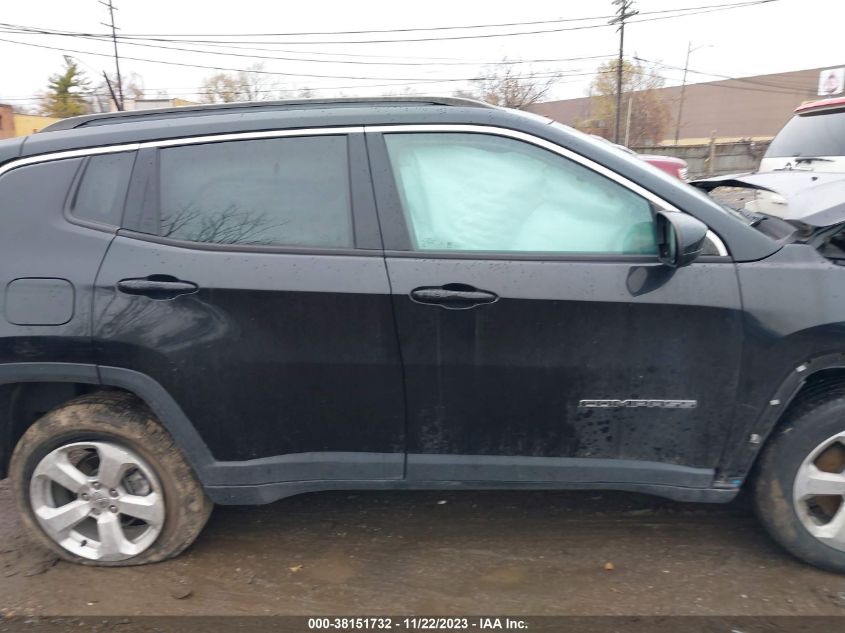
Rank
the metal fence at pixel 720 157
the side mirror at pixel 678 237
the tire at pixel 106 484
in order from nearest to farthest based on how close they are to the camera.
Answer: the side mirror at pixel 678 237, the tire at pixel 106 484, the metal fence at pixel 720 157

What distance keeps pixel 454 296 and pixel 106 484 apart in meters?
1.70

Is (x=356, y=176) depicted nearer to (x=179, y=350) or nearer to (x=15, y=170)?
(x=179, y=350)

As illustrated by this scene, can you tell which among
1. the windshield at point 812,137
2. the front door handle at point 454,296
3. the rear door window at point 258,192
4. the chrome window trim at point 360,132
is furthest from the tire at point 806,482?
the windshield at point 812,137

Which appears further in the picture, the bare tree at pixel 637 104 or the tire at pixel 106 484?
the bare tree at pixel 637 104

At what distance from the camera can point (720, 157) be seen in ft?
85.5

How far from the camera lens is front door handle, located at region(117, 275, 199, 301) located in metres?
2.49

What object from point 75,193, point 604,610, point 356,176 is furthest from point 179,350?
point 604,610

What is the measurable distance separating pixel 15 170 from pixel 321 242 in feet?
4.40

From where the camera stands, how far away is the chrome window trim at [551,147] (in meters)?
2.50

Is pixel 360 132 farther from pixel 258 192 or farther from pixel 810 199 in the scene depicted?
pixel 810 199

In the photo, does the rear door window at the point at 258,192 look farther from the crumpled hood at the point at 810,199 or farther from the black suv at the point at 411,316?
the crumpled hood at the point at 810,199

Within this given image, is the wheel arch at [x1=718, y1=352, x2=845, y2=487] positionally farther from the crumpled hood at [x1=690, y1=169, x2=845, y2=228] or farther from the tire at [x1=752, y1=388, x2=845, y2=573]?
the crumpled hood at [x1=690, y1=169, x2=845, y2=228]

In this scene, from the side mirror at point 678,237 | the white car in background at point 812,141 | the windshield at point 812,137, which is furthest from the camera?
the windshield at point 812,137

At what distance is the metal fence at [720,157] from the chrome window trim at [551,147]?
24.3 meters
